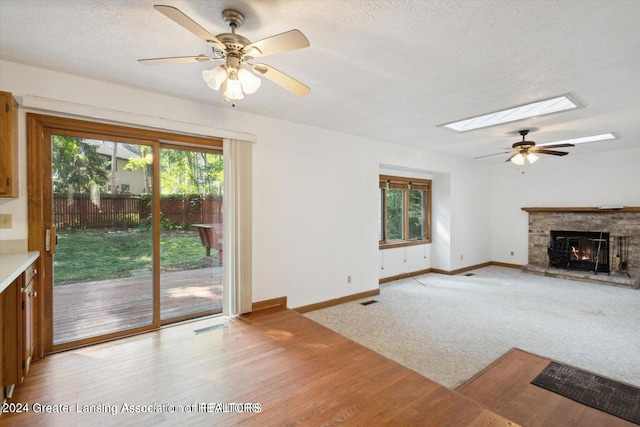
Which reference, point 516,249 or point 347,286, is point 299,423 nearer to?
point 347,286

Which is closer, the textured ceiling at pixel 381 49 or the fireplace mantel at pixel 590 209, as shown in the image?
the textured ceiling at pixel 381 49

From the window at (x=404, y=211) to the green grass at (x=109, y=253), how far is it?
372cm

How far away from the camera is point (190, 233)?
3561 mm

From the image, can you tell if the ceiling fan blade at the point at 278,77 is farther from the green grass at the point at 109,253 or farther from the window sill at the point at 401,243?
the window sill at the point at 401,243

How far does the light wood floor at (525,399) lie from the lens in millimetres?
2051

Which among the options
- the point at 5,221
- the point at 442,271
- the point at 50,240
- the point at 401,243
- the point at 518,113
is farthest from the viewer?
the point at 442,271

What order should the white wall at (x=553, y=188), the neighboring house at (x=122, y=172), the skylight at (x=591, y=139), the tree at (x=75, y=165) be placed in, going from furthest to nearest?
the white wall at (x=553, y=188) < the skylight at (x=591, y=139) < the neighboring house at (x=122, y=172) < the tree at (x=75, y=165)

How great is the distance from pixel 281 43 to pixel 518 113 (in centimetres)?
341

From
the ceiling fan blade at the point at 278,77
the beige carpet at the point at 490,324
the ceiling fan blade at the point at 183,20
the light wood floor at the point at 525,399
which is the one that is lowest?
the beige carpet at the point at 490,324

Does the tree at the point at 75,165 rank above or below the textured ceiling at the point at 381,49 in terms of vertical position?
below

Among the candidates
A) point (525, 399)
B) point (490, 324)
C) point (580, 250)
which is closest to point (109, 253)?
point (525, 399)

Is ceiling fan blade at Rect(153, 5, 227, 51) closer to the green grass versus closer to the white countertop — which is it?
the white countertop

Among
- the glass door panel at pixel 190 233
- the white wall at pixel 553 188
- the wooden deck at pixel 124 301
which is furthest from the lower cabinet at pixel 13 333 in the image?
the white wall at pixel 553 188

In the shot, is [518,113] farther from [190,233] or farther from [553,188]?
[190,233]
